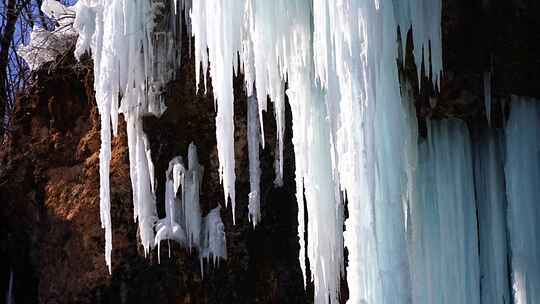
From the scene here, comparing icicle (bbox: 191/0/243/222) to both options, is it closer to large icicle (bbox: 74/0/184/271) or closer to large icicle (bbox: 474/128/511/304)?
large icicle (bbox: 74/0/184/271)

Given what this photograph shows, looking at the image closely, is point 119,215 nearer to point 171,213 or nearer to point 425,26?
point 171,213

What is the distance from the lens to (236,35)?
5059mm

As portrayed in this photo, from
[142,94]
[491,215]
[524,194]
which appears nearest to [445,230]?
[491,215]

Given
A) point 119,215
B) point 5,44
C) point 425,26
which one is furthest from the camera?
point 5,44

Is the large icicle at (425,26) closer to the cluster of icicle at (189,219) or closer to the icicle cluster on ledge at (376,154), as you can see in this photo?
the icicle cluster on ledge at (376,154)

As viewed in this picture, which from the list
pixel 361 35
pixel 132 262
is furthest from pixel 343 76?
pixel 132 262

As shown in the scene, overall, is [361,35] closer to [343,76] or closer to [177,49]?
[343,76]

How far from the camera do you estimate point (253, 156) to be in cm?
708

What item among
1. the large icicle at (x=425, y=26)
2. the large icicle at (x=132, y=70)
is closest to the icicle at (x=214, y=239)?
the large icicle at (x=132, y=70)

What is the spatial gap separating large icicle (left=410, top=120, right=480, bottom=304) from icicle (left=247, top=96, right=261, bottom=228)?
1.96 meters

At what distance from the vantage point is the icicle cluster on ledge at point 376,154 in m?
4.16

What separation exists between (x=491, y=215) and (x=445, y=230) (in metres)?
0.33

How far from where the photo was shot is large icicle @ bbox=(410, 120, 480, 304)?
532cm

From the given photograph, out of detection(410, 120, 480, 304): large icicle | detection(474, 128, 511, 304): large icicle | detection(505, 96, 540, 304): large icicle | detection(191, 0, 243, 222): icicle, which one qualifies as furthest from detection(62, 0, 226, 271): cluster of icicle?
detection(505, 96, 540, 304): large icicle
